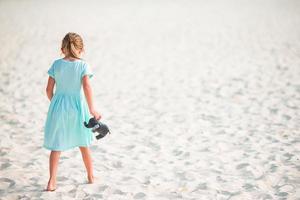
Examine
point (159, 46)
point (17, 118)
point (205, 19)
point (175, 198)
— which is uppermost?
point (205, 19)

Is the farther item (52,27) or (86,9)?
(86,9)

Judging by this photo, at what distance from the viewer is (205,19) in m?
19.5

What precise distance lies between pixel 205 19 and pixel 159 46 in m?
6.70

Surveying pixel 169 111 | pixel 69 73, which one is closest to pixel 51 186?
pixel 69 73

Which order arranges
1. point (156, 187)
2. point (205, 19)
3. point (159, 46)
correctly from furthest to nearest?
point (205, 19) → point (159, 46) → point (156, 187)

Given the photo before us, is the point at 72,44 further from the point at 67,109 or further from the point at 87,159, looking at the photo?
the point at 87,159

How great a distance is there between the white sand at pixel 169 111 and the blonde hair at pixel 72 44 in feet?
4.97

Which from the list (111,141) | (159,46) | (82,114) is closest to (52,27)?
(159,46)

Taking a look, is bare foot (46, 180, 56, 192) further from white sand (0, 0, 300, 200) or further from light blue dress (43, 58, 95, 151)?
light blue dress (43, 58, 95, 151)

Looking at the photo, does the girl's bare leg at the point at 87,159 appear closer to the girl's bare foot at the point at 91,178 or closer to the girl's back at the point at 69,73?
the girl's bare foot at the point at 91,178

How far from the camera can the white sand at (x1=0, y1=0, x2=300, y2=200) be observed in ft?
15.0

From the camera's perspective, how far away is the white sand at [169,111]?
4.57 meters

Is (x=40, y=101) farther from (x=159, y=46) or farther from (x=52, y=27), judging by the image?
(x=52, y=27)

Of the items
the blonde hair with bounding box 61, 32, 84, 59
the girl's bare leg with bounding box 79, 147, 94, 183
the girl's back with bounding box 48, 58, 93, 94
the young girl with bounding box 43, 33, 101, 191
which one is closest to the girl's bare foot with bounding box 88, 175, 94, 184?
the girl's bare leg with bounding box 79, 147, 94, 183
